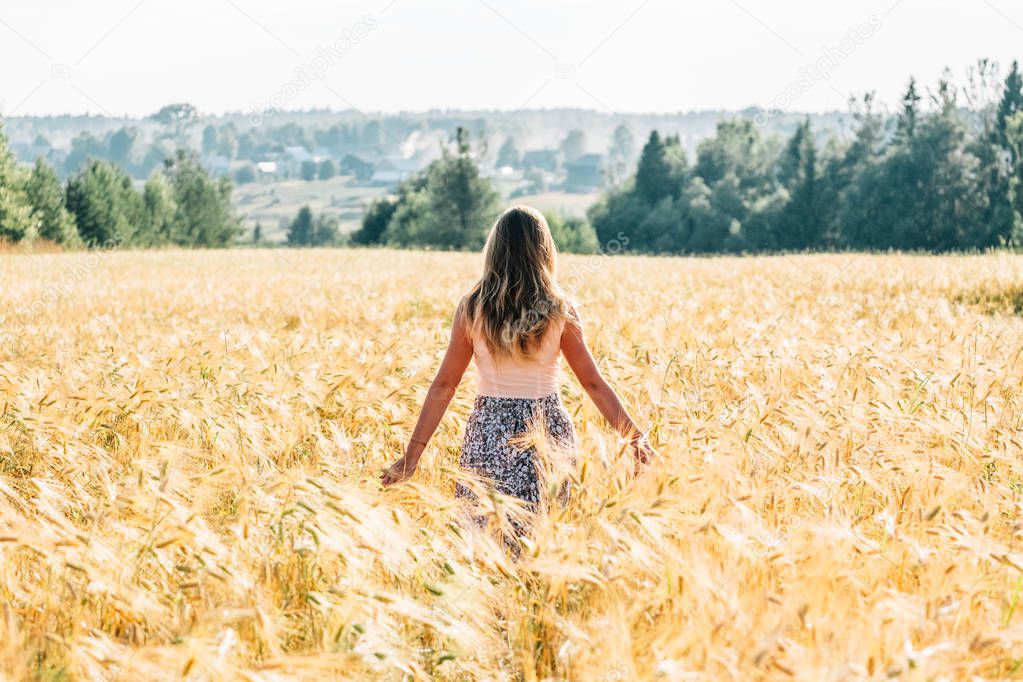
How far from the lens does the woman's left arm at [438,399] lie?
377cm

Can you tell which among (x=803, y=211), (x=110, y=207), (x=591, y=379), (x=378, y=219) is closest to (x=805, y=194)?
(x=803, y=211)

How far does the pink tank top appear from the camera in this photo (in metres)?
3.97

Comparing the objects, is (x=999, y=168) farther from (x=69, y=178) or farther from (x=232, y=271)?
(x=69, y=178)

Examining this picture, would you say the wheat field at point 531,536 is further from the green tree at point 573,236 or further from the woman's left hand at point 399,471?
the green tree at point 573,236

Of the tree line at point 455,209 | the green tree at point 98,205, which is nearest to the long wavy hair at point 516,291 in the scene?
the green tree at point 98,205

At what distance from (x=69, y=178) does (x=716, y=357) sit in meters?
52.6

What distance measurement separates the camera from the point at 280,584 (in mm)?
2611

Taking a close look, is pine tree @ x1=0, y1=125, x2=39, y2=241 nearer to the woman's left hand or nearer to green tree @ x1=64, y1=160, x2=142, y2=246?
green tree @ x1=64, y1=160, x2=142, y2=246

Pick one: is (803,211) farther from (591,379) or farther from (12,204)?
(591,379)

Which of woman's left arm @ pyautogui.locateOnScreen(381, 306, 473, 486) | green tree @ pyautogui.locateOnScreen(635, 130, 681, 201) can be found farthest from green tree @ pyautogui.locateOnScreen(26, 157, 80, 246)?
woman's left arm @ pyautogui.locateOnScreen(381, 306, 473, 486)

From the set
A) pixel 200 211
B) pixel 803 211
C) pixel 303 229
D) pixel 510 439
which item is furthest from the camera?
pixel 303 229

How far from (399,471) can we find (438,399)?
0.37 meters

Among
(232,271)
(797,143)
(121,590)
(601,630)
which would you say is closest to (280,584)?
(121,590)

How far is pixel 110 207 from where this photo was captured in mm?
53594
